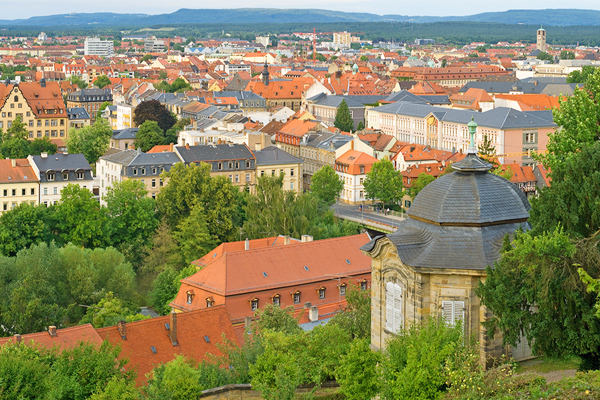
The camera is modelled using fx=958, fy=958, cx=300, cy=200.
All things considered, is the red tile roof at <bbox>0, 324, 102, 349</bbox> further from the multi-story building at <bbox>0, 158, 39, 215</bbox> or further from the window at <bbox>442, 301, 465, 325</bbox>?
the multi-story building at <bbox>0, 158, 39, 215</bbox>

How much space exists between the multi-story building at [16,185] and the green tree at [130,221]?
30.5ft

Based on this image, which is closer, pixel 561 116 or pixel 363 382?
pixel 363 382

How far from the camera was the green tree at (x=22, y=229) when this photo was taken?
77.9 m

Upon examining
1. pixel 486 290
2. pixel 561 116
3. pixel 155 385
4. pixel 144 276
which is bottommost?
pixel 144 276

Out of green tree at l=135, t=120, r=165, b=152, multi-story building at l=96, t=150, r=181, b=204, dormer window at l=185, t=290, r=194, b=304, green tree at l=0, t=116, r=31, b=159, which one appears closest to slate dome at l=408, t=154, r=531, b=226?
dormer window at l=185, t=290, r=194, b=304

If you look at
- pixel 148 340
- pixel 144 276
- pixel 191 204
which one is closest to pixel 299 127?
pixel 191 204

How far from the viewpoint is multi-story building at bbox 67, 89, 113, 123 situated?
175500 millimetres

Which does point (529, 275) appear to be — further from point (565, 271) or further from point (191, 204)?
point (191, 204)

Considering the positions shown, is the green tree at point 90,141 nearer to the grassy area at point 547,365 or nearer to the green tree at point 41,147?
the green tree at point 41,147

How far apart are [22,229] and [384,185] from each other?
3739cm

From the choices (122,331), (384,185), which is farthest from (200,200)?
(122,331)

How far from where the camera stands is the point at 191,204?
3349 inches

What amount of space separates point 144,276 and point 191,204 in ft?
28.9

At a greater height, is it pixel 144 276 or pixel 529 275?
pixel 529 275
